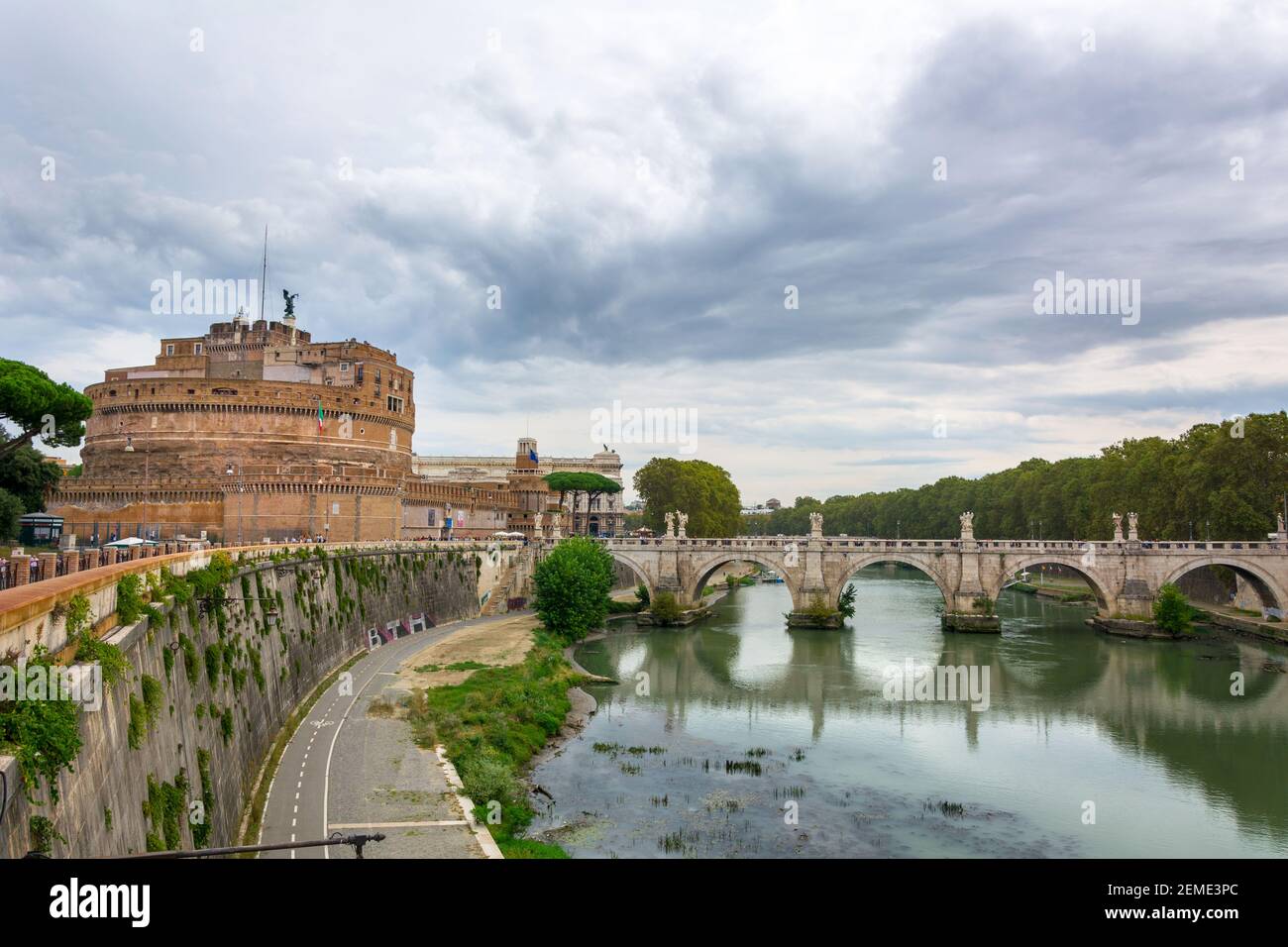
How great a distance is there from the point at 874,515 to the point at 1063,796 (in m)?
110

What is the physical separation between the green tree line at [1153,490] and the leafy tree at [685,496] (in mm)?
29001

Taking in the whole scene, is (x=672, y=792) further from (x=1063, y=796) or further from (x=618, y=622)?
(x=618, y=622)

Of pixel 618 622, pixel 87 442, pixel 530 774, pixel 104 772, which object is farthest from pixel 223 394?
pixel 104 772

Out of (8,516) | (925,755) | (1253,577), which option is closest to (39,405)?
(8,516)

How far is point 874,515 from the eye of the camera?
132 metres

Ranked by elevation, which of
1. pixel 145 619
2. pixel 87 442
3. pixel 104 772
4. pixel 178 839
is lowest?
pixel 178 839

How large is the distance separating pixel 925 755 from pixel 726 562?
107 ft

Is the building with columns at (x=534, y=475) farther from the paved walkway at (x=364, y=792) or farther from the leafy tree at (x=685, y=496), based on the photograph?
the paved walkway at (x=364, y=792)

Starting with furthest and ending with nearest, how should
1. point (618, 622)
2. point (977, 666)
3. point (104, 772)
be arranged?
point (618, 622)
point (977, 666)
point (104, 772)

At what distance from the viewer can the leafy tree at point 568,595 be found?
49219 millimetres

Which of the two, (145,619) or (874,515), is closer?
(145,619)

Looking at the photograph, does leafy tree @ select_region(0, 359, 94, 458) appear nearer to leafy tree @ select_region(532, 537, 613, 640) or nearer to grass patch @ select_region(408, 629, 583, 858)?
grass patch @ select_region(408, 629, 583, 858)

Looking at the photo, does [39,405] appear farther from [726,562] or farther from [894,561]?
[894,561]

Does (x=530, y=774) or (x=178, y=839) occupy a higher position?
(x=178, y=839)
